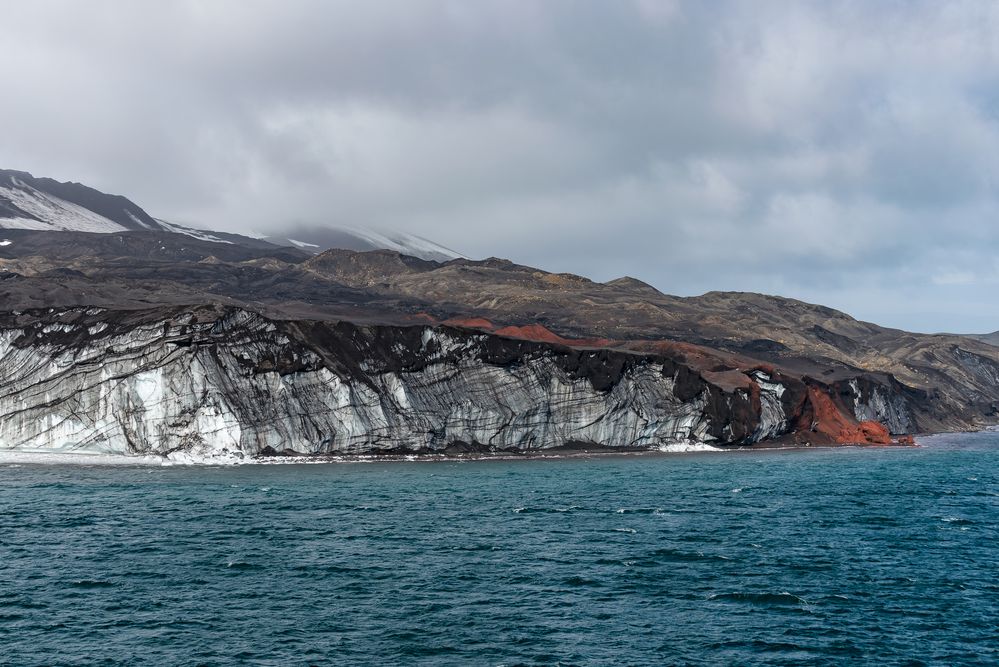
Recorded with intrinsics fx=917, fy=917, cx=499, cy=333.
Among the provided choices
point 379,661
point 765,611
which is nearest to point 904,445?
point 765,611

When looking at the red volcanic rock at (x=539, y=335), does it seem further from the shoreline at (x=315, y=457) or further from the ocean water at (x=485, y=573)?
the ocean water at (x=485, y=573)

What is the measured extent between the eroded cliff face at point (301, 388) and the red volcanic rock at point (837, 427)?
3379 cm

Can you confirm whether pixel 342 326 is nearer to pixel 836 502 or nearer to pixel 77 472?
pixel 77 472

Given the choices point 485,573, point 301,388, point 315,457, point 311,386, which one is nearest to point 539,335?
point 311,386

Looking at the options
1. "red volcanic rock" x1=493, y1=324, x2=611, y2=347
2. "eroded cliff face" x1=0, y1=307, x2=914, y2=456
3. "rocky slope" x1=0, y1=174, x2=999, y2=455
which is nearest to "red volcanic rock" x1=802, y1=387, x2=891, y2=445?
"rocky slope" x1=0, y1=174, x2=999, y2=455

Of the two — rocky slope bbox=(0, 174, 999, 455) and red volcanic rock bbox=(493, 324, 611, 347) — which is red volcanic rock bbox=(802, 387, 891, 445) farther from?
red volcanic rock bbox=(493, 324, 611, 347)

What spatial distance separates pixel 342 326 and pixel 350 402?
35.8ft

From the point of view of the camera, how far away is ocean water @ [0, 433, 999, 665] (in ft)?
107

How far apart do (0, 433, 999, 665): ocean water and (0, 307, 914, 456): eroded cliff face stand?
16.3m

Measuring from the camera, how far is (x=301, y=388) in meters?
97.6

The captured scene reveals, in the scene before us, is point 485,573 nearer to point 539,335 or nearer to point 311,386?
point 311,386

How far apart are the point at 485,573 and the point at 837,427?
115m

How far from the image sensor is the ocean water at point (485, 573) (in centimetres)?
3253

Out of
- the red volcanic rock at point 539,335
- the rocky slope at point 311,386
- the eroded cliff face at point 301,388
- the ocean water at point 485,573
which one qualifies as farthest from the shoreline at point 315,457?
the red volcanic rock at point 539,335
